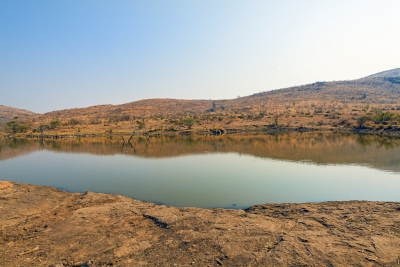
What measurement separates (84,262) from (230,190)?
28.0 feet

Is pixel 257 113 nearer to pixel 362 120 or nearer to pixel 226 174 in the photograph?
pixel 362 120

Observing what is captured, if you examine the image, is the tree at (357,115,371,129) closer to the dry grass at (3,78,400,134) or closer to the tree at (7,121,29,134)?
the dry grass at (3,78,400,134)

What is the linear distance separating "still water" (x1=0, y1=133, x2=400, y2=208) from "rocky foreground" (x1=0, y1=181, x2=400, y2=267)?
104 inches

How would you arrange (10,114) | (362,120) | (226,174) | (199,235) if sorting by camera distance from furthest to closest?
1. (10,114)
2. (362,120)
3. (226,174)
4. (199,235)

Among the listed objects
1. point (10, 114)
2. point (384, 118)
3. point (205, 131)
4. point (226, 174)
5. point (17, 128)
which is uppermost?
point (10, 114)

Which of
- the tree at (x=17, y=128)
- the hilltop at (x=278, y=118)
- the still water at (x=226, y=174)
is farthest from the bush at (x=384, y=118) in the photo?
the tree at (x=17, y=128)

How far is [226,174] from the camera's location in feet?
57.4

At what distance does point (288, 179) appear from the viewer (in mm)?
15797

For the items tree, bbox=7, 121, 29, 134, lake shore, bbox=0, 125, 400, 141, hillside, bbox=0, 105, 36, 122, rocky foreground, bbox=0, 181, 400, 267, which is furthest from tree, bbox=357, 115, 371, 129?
hillside, bbox=0, 105, 36, 122

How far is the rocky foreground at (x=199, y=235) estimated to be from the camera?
634 cm

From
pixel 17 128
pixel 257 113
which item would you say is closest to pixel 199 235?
pixel 17 128

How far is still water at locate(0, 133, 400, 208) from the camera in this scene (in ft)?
42.4

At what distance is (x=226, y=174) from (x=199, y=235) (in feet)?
32.9

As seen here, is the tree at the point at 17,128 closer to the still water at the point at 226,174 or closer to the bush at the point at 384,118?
the still water at the point at 226,174
